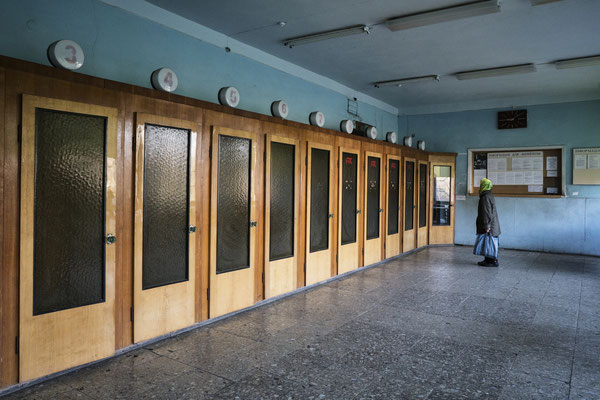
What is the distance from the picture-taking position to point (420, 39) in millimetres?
5352

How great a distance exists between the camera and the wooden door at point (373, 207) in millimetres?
6766

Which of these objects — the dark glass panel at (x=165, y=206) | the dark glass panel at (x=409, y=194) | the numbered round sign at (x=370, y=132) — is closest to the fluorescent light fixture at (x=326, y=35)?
the numbered round sign at (x=370, y=132)

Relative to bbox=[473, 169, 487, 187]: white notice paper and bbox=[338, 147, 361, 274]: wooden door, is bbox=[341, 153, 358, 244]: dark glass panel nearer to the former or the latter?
A: bbox=[338, 147, 361, 274]: wooden door

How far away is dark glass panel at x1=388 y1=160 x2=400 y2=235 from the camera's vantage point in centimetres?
755

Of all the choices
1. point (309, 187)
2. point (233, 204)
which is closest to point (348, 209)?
point (309, 187)

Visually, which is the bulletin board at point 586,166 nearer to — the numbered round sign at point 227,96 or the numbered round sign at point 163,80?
the numbered round sign at point 227,96

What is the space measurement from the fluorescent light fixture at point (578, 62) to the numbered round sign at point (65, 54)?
21.2 feet

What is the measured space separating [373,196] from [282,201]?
2.43m

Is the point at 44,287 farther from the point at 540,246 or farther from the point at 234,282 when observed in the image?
the point at 540,246

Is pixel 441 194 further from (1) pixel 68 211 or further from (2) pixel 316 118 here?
(1) pixel 68 211

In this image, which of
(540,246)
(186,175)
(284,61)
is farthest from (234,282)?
(540,246)

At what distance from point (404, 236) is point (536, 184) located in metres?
3.19

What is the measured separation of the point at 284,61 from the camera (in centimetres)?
627

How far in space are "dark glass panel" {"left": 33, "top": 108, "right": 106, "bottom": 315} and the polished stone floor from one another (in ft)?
2.03
